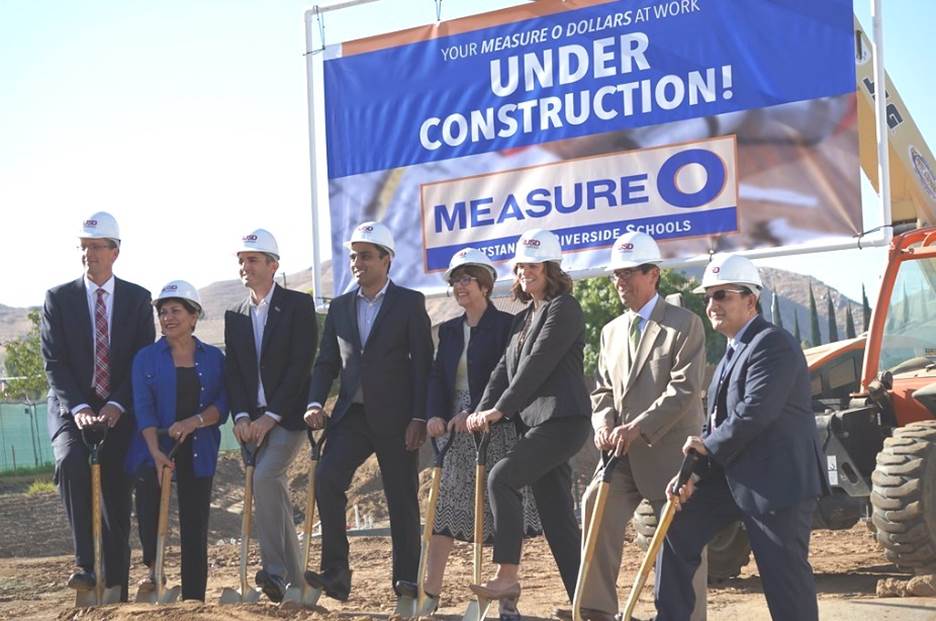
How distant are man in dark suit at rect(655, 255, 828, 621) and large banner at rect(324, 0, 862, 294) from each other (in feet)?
12.3

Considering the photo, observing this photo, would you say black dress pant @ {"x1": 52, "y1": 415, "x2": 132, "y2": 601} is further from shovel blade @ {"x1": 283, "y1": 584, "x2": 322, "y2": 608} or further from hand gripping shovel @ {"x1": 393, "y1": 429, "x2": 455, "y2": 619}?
hand gripping shovel @ {"x1": 393, "y1": 429, "x2": 455, "y2": 619}

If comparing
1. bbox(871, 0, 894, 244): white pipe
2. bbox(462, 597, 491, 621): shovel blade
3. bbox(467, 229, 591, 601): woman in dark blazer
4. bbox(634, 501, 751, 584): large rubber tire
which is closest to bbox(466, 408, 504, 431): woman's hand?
bbox(467, 229, 591, 601): woman in dark blazer

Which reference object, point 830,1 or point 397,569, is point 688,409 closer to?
point 397,569

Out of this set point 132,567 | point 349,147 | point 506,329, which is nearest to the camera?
point 506,329

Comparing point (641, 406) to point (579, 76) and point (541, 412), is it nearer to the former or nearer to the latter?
point (541, 412)

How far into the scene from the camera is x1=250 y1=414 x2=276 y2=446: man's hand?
8414 millimetres

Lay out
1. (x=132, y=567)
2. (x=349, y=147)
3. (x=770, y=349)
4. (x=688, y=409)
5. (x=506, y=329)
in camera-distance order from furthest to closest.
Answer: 1. (x=132, y=567)
2. (x=349, y=147)
3. (x=506, y=329)
4. (x=688, y=409)
5. (x=770, y=349)

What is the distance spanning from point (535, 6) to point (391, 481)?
15.3 feet

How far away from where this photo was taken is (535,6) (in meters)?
11.0

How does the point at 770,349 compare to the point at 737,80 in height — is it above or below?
below

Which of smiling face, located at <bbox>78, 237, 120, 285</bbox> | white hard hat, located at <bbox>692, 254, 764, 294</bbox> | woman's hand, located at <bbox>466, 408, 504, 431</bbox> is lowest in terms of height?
woman's hand, located at <bbox>466, 408, 504, 431</bbox>

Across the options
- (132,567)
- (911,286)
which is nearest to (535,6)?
(911,286)

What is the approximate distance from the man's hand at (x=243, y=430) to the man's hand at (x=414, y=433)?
3.40ft

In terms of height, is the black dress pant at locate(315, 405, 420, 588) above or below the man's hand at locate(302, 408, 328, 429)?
below
